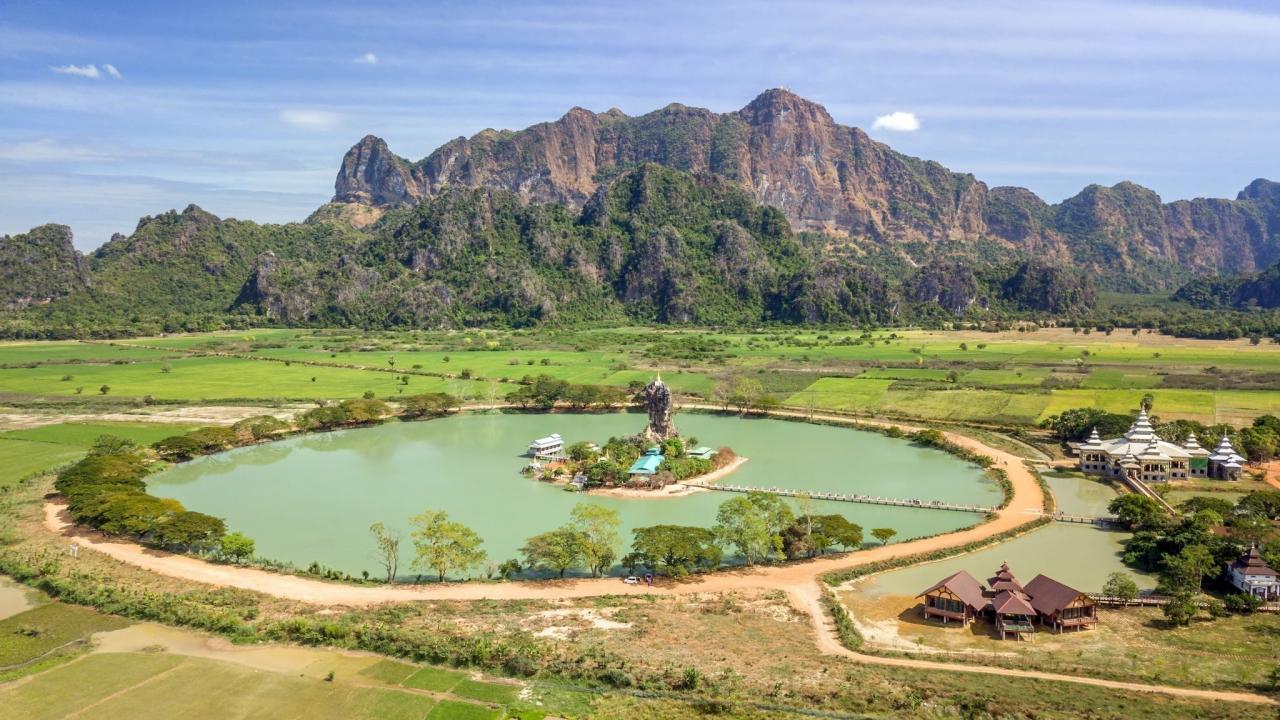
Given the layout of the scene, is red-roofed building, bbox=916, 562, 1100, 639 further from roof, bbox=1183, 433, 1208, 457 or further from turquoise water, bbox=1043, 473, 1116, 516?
roof, bbox=1183, 433, 1208, 457

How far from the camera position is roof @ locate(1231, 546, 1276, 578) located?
27203 millimetres

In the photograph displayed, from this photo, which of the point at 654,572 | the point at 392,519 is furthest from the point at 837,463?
the point at 392,519

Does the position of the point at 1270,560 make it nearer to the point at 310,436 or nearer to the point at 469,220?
the point at 310,436

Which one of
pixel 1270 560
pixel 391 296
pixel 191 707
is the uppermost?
pixel 391 296

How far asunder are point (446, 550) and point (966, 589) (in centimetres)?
1653

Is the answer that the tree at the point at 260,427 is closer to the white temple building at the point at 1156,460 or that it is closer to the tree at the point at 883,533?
the tree at the point at 883,533

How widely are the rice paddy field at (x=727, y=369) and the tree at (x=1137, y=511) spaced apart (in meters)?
21.0

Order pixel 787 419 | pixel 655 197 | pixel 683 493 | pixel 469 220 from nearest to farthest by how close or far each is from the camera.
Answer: pixel 683 493 → pixel 787 419 → pixel 469 220 → pixel 655 197

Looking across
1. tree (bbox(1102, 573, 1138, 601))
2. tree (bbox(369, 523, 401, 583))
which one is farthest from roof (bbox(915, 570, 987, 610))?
tree (bbox(369, 523, 401, 583))

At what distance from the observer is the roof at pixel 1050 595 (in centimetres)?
2511

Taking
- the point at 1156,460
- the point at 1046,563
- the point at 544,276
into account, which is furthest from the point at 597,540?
the point at 544,276

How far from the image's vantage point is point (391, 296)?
447 ft

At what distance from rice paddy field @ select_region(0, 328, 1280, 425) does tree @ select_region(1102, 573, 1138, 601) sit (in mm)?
29490

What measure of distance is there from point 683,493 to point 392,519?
13036 millimetres
